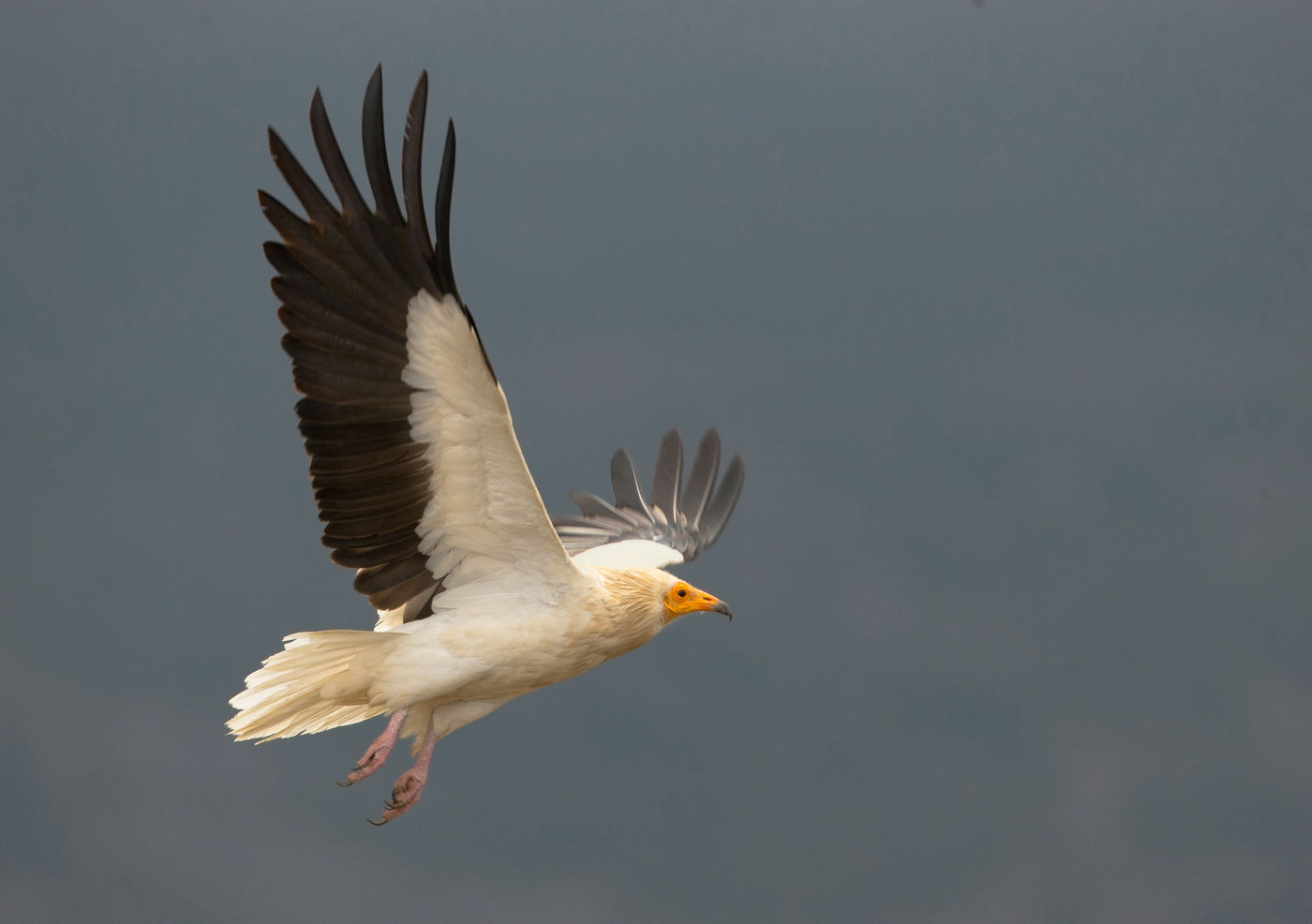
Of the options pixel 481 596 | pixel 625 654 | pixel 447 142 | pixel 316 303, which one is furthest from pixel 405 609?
pixel 447 142

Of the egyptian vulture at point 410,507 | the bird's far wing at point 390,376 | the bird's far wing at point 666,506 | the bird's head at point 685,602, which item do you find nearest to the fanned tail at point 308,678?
the egyptian vulture at point 410,507

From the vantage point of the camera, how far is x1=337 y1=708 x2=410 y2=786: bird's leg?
8.81 metres

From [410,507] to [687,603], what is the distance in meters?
1.73

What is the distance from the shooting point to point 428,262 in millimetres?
8195

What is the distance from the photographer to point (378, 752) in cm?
891

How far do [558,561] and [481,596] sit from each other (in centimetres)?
47

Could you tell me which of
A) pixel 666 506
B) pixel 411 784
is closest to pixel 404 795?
pixel 411 784

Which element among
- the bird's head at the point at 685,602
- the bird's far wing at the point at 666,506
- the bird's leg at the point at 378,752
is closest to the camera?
the bird's leg at the point at 378,752

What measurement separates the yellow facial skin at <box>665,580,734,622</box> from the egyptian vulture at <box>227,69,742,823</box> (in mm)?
14

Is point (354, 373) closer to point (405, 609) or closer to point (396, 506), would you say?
point (396, 506)

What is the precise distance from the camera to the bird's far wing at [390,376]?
8.13m

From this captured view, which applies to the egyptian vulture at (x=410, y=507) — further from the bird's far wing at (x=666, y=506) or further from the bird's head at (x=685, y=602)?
the bird's far wing at (x=666, y=506)

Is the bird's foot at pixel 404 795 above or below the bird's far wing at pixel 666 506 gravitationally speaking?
below

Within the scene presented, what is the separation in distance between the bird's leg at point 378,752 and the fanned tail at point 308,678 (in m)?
0.19
